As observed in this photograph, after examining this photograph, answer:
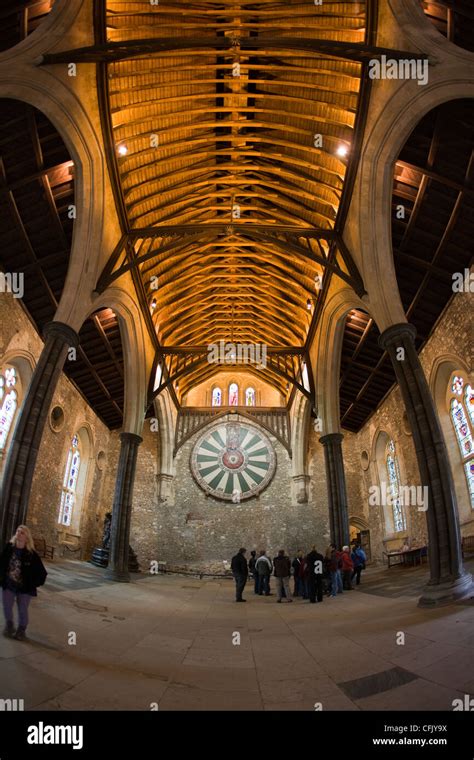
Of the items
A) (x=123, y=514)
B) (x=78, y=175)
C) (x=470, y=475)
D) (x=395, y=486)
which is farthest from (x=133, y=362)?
(x=395, y=486)

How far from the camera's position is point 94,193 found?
28.8 ft

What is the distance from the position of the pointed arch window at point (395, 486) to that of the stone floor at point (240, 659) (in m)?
9.19

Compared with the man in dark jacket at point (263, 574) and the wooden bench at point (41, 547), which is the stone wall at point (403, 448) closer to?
the man in dark jacket at point (263, 574)

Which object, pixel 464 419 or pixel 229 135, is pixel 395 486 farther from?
pixel 229 135

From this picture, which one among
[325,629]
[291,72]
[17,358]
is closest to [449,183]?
[291,72]

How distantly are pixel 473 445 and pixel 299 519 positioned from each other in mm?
8228

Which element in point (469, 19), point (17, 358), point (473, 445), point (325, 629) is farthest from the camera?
point (17, 358)

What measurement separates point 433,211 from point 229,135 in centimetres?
513

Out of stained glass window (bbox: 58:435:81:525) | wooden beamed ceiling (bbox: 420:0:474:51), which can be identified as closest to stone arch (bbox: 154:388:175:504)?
stained glass window (bbox: 58:435:81:525)

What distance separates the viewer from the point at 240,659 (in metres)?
3.58

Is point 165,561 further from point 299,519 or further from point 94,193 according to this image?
point 94,193

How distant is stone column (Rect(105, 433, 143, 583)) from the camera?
34.5 feet

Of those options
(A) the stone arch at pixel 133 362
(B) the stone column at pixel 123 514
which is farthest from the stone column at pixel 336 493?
(A) the stone arch at pixel 133 362

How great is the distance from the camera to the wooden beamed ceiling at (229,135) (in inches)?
310
